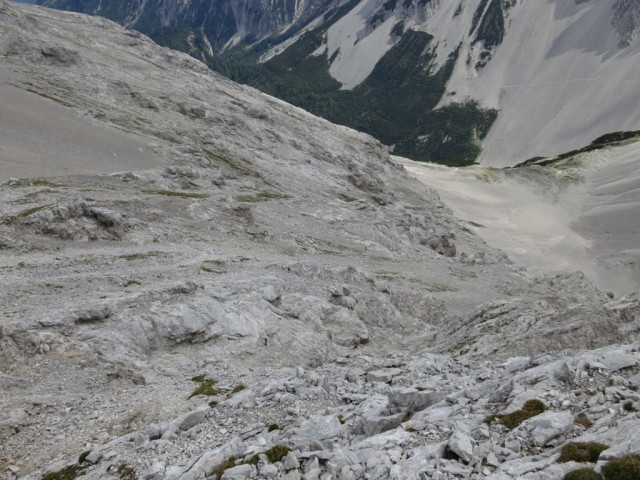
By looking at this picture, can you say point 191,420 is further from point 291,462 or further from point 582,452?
point 582,452

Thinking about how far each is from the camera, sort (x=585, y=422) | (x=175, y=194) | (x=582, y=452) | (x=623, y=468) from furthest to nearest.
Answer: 1. (x=175, y=194)
2. (x=585, y=422)
3. (x=582, y=452)
4. (x=623, y=468)

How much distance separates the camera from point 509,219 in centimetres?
14425

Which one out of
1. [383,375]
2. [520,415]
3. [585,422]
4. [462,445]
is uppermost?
[585,422]

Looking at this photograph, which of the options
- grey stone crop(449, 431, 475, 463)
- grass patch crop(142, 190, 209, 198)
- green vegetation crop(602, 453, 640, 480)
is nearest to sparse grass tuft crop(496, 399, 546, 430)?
grey stone crop(449, 431, 475, 463)

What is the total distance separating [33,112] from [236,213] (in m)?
39.2

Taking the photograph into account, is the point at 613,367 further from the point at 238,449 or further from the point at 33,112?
the point at 33,112

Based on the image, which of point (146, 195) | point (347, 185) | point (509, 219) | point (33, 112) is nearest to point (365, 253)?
Answer: point (146, 195)

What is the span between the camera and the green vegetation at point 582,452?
12.2 metres

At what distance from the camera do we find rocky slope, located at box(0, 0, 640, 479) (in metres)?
15.6

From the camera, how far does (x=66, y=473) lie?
1819 cm

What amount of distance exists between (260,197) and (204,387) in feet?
169

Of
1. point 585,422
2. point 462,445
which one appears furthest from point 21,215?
point 585,422

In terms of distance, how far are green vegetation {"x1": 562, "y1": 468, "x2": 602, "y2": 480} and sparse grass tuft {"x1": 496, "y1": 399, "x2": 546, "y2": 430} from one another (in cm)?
340

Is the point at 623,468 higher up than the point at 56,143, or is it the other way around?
the point at 623,468
